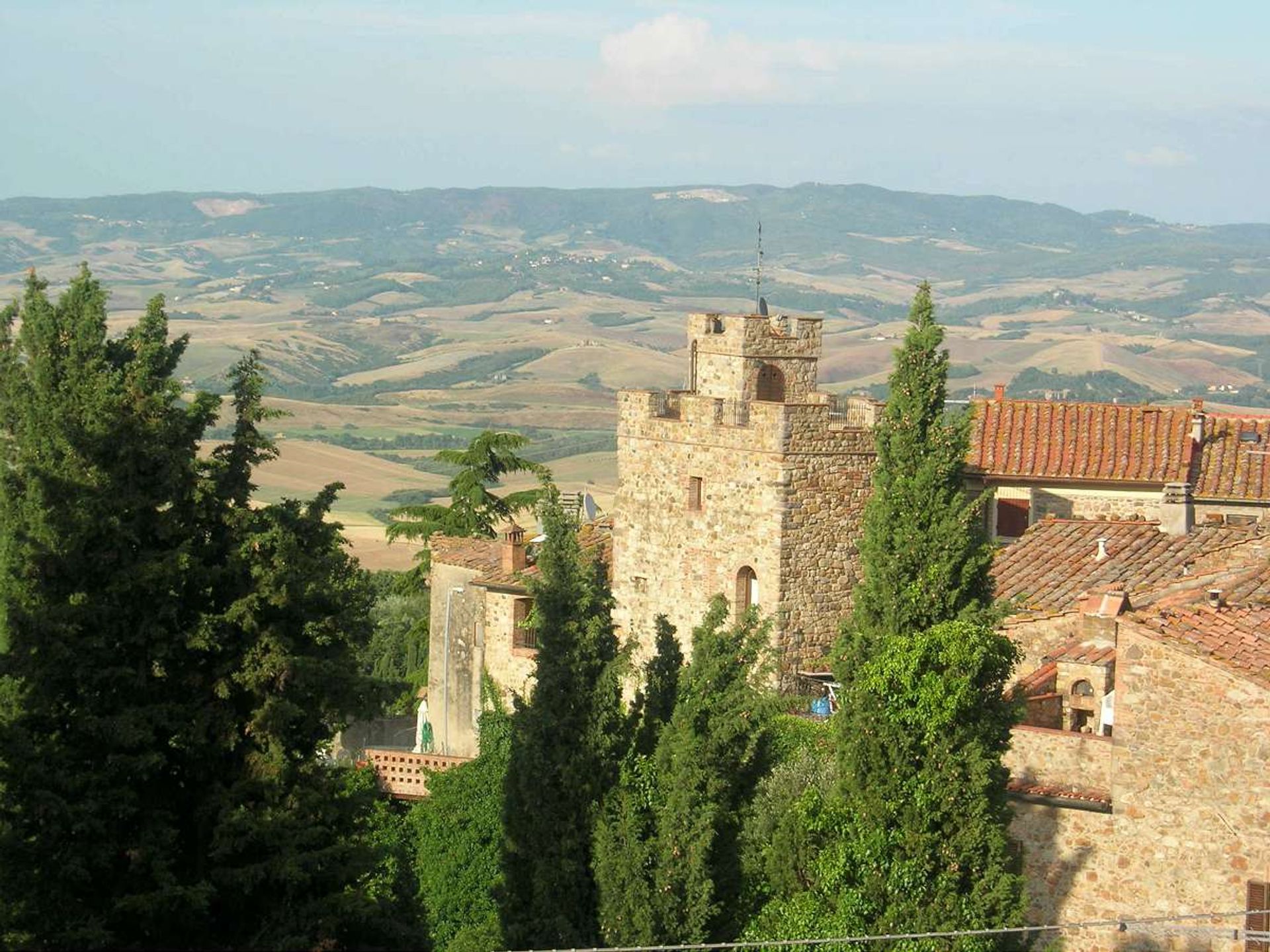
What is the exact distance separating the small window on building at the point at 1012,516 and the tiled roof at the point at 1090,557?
3445 millimetres

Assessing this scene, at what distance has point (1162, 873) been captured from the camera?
75.9 ft

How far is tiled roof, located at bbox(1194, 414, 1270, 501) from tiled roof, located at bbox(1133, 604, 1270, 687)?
45.6 ft

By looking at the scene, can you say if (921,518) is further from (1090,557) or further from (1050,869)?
(1090,557)

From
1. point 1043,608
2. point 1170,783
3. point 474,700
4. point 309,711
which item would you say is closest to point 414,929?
point 309,711

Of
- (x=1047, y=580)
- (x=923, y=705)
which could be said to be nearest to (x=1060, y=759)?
(x=923, y=705)

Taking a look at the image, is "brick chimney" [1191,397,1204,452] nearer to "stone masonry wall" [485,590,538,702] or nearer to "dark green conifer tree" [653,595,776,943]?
"stone masonry wall" [485,590,538,702]

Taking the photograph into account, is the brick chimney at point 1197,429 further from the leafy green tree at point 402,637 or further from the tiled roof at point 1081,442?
the leafy green tree at point 402,637

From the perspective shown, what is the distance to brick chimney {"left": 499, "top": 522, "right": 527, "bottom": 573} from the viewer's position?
3575 cm

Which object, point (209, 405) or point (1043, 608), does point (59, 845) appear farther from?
Answer: point (1043, 608)

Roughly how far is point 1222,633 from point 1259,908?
2.88 meters

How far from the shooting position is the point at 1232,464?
1517 inches

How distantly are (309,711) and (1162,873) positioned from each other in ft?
30.1

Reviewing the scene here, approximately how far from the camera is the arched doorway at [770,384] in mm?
35156

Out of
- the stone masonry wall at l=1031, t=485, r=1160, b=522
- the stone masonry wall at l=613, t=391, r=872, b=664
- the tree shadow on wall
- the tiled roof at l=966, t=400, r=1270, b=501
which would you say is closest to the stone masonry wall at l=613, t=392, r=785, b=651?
the stone masonry wall at l=613, t=391, r=872, b=664
